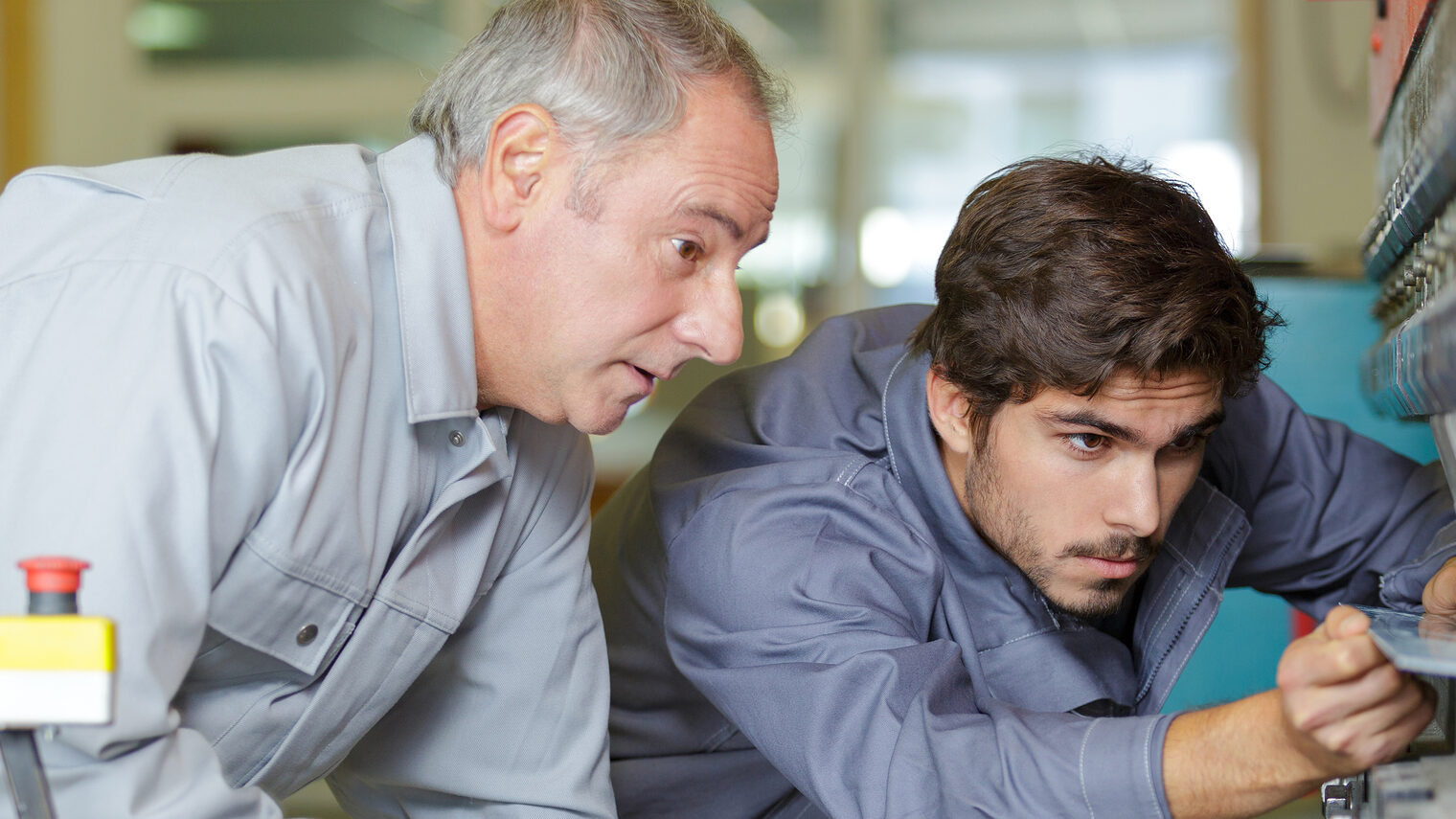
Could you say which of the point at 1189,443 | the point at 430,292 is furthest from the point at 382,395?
the point at 1189,443

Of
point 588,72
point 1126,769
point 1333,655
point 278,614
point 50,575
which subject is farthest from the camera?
point 588,72

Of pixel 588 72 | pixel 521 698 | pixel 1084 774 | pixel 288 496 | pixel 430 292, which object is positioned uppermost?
pixel 588 72

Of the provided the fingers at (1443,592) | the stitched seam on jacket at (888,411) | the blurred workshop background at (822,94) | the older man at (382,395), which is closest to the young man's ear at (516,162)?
the older man at (382,395)

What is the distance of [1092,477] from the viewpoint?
4.09 ft

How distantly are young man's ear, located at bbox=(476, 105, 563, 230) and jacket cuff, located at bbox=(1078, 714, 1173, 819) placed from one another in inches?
25.5

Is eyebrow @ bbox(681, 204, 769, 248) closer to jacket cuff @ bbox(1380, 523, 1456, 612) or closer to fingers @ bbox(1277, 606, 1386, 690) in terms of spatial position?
fingers @ bbox(1277, 606, 1386, 690)

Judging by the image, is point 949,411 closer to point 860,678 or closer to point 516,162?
point 860,678

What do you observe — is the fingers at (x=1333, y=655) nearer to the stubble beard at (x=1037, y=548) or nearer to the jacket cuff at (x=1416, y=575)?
the stubble beard at (x=1037, y=548)

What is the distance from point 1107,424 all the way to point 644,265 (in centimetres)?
44

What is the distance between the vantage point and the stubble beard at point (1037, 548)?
1.25m

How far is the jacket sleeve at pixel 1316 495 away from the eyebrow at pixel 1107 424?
10.8 inches

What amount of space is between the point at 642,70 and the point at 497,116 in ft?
0.44

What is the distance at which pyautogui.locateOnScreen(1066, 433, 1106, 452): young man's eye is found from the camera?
4.09 feet

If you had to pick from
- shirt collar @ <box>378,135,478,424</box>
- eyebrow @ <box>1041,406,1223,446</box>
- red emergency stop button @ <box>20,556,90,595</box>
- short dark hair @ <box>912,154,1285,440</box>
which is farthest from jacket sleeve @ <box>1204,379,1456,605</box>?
red emergency stop button @ <box>20,556,90,595</box>
